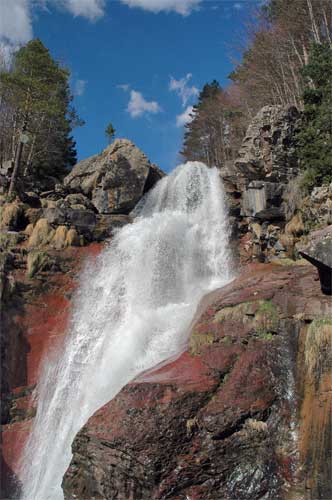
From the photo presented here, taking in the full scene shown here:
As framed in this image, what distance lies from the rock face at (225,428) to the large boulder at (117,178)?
17.7 m

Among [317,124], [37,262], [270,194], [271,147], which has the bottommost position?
[37,262]

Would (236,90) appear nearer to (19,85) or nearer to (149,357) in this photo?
(19,85)

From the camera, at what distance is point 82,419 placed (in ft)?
43.9

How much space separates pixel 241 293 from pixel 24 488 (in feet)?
30.6

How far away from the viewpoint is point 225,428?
9250mm

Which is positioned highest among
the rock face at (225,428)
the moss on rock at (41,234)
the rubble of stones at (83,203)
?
the rubble of stones at (83,203)

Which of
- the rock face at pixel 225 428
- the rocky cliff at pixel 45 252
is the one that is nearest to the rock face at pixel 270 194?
the rocky cliff at pixel 45 252

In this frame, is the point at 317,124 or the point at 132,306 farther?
the point at 317,124

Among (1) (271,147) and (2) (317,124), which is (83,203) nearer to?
(1) (271,147)

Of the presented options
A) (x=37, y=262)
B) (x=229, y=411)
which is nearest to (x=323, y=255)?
(x=229, y=411)

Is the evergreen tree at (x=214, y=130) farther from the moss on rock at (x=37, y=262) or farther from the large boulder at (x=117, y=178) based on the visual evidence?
the moss on rock at (x=37, y=262)

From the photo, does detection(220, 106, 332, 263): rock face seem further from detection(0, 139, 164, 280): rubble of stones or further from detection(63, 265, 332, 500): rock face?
detection(63, 265, 332, 500): rock face

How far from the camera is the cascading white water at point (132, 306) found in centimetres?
1377

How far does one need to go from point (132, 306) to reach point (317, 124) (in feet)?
41.7
